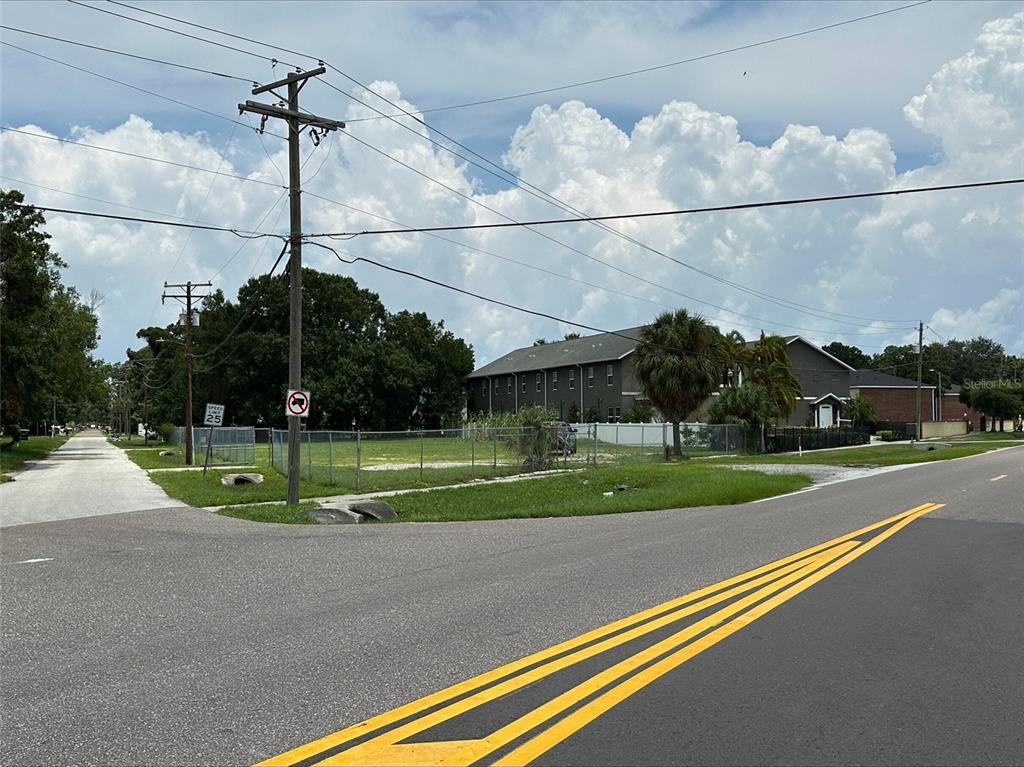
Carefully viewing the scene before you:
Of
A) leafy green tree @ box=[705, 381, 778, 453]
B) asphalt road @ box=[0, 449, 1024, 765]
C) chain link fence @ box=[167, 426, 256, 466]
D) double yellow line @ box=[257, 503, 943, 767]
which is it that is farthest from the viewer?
leafy green tree @ box=[705, 381, 778, 453]

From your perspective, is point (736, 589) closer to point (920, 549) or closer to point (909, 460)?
point (920, 549)

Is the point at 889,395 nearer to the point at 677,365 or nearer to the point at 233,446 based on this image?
the point at 677,365

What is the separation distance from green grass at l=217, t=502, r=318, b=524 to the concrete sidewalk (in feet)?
7.73

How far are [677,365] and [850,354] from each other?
9856cm

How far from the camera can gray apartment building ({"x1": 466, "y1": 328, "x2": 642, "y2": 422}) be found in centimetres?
6167

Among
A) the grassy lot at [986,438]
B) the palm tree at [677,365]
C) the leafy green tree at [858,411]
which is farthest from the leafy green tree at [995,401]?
the palm tree at [677,365]

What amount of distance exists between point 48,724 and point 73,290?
65545 mm

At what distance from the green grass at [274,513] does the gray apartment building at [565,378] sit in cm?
3652

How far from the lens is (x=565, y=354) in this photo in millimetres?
70062

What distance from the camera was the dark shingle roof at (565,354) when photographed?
63000mm

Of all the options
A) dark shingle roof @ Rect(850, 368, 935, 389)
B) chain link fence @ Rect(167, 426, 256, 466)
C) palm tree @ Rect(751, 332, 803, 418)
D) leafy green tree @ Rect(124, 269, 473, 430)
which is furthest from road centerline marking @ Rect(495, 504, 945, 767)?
dark shingle roof @ Rect(850, 368, 935, 389)

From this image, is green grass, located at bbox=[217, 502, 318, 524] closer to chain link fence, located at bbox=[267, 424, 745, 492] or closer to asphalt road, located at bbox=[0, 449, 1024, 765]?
chain link fence, located at bbox=[267, 424, 745, 492]

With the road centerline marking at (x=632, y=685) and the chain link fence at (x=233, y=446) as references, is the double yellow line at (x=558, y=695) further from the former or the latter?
the chain link fence at (x=233, y=446)

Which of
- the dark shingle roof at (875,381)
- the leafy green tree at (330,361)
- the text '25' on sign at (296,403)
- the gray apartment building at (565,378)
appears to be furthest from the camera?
the dark shingle roof at (875,381)
